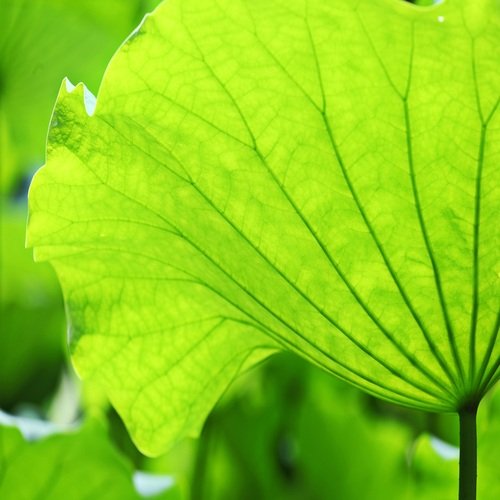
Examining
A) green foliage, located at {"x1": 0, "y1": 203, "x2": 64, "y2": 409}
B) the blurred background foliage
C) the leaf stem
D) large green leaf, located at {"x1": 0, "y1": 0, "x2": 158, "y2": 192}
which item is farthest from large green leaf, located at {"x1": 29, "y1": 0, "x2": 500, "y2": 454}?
green foliage, located at {"x1": 0, "y1": 203, "x2": 64, "y2": 409}

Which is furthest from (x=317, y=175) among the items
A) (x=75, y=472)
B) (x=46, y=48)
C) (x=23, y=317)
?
(x=23, y=317)

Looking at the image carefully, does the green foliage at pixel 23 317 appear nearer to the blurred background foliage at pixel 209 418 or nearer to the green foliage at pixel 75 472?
the blurred background foliage at pixel 209 418

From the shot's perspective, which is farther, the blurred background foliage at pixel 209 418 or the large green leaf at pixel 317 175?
the blurred background foliage at pixel 209 418

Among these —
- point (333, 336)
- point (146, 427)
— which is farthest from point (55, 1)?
point (333, 336)

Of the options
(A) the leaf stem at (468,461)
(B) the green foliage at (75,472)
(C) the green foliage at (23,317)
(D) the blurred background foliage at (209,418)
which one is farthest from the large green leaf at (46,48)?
(A) the leaf stem at (468,461)

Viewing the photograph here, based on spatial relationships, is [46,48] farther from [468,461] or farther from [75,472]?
[468,461]

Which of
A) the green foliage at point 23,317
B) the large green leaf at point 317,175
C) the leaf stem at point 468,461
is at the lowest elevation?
the green foliage at point 23,317

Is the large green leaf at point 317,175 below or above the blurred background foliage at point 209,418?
above
